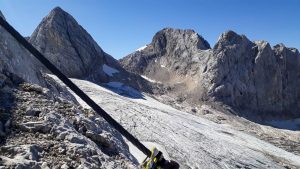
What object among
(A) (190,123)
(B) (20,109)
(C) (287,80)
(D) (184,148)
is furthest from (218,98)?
(B) (20,109)

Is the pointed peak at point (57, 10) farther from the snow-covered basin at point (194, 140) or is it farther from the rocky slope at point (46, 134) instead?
the rocky slope at point (46, 134)

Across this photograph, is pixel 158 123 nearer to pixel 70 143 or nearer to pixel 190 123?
pixel 190 123

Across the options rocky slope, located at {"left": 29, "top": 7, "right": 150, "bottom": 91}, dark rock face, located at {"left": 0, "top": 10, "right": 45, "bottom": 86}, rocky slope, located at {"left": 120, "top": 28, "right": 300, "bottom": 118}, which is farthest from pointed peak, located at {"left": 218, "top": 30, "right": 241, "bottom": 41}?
dark rock face, located at {"left": 0, "top": 10, "right": 45, "bottom": 86}

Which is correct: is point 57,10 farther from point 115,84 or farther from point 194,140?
point 194,140

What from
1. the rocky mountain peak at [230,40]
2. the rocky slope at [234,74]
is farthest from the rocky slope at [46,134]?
the rocky mountain peak at [230,40]

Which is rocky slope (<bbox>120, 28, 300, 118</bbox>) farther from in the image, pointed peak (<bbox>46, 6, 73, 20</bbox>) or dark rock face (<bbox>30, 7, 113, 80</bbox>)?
pointed peak (<bbox>46, 6, 73, 20</bbox>)
